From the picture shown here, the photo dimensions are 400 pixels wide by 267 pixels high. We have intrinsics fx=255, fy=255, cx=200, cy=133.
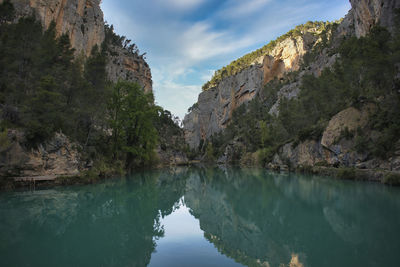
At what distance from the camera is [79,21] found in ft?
153

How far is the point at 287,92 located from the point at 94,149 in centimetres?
5906

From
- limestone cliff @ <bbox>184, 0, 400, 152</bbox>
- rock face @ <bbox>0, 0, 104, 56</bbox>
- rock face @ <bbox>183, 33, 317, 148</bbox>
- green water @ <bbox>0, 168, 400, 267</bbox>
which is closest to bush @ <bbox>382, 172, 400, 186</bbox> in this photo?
green water @ <bbox>0, 168, 400, 267</bbox>

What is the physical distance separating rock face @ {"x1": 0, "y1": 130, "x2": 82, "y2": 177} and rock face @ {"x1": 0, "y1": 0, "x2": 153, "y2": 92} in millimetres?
12165

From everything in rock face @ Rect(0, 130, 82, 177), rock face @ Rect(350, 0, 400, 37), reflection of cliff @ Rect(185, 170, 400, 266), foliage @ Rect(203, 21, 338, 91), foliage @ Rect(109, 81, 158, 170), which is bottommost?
reflection of cliff @ Rect(185, 170, 400, 266)

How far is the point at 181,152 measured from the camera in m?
83.1

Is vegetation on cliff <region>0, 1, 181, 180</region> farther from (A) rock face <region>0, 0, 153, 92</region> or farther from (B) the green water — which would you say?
(B) the green water

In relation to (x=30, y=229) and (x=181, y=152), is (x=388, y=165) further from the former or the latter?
(x=181, y=152)

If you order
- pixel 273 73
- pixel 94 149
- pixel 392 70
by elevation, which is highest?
pixel 273 73

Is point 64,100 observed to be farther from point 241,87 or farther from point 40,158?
point 241,87

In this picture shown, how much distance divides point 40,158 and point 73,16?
1421 inches

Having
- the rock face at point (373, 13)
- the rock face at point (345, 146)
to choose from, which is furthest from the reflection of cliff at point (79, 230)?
the rock face at point (373, 13)

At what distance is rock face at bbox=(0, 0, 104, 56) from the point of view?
119 ft

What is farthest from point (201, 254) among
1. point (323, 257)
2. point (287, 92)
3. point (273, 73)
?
point (273, 73)

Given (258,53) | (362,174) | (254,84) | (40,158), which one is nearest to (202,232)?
(40,158)
